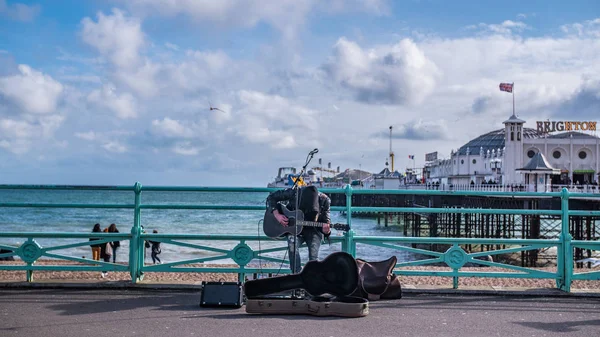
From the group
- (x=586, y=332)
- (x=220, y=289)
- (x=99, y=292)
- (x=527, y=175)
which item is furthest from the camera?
(x=527, y=175)

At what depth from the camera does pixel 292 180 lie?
320 inches

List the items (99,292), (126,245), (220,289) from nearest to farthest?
1. (220,289)
2. (99,292)
3. (126,245)

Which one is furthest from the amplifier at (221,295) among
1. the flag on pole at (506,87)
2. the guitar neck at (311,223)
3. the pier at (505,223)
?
the flag on pole at (506,87)

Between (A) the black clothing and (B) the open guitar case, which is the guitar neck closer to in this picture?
(A) the black clothing

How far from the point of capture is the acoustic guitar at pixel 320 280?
6750 mm

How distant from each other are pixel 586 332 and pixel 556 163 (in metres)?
80.3

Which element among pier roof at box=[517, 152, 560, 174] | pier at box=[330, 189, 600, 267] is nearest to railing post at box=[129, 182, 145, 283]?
pier at box=[330, 189, 600, 267]

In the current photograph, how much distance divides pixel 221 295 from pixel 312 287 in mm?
1006

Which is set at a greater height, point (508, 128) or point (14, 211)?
point (508, 128)

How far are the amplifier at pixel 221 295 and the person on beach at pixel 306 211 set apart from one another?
2.67 feet

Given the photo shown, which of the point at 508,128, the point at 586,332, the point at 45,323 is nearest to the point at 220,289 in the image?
the point at 45,323

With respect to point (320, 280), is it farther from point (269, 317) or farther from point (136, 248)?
point (136, 248)

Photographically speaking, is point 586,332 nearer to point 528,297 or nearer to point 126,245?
point 528,297

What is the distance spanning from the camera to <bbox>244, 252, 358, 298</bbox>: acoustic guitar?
22.1 ft
